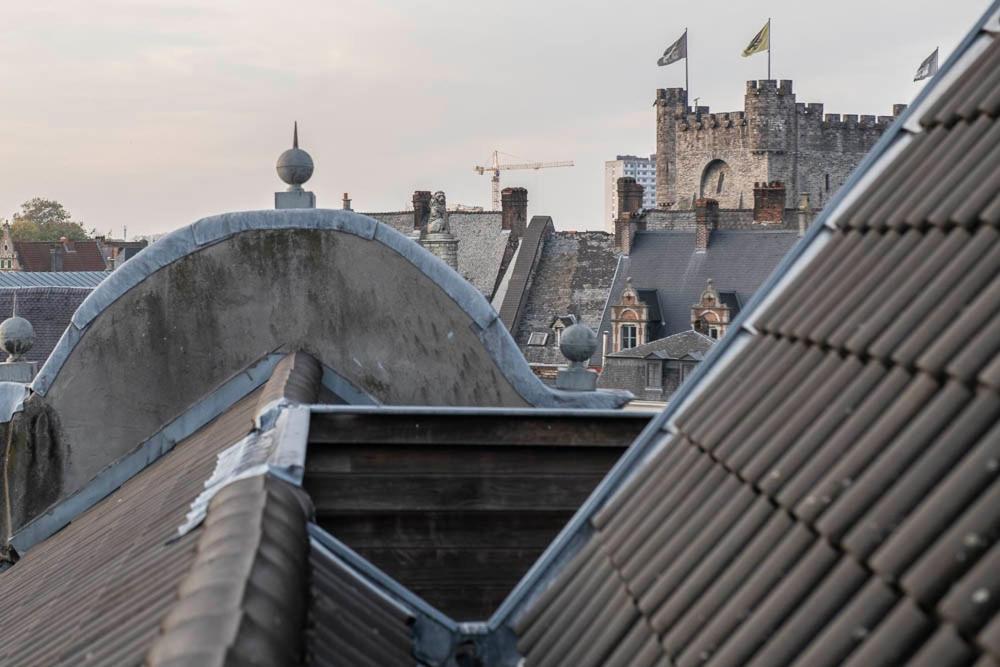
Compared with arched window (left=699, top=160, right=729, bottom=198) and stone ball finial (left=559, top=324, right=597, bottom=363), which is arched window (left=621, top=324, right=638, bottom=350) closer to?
arched window (left=699, top=160, right=729, bottom=198)

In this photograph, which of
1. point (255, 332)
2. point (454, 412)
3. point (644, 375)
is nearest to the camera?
point (454, 412)

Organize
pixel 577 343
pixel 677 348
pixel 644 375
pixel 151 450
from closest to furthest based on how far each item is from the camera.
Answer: pixel 151 450, pixel 577 343, pixel 677 348, pixel 644 375

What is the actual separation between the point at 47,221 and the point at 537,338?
9694 cm

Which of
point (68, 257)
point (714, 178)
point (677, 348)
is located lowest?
point (677, 348)

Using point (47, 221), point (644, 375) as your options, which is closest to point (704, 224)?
point (644, 375)

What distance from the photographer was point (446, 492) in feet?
21.2

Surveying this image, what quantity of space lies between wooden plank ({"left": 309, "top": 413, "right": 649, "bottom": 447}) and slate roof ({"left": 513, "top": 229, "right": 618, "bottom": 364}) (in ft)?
127

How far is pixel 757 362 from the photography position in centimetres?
345

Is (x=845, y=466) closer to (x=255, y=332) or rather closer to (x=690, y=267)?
(x=255, y=332)

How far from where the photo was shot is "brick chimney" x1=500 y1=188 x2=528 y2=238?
5262cm

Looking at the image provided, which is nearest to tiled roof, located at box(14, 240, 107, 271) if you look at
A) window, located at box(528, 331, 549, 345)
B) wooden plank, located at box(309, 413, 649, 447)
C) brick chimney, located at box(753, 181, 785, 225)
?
window, located at box(528, 331, 549, 345)

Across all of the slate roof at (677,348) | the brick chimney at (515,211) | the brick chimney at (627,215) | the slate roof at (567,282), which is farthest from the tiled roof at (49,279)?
the brick chimney at (515,211)

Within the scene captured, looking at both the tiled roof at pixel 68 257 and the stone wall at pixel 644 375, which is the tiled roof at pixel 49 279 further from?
the tiled roof at pixel 68 257

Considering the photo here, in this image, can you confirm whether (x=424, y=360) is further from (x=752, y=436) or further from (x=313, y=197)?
(x=752, y=436)
